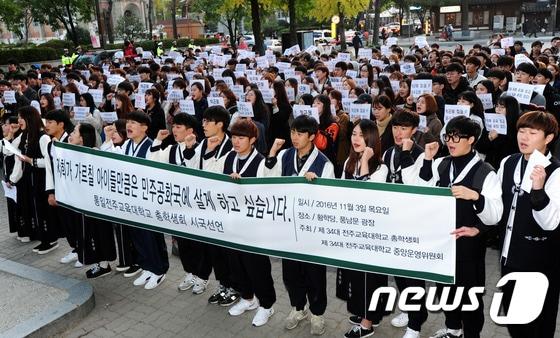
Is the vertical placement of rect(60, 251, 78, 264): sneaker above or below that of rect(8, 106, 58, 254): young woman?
below

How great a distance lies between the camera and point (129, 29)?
168ft

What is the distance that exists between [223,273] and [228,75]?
21.2 ft

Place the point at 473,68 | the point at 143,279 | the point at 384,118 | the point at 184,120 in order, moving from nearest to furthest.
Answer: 1. the point at 184,120
2. the point at 143,279
3. the point at 384,118
4. the point at 473,68

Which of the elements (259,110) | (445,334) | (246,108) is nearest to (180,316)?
(445,334)

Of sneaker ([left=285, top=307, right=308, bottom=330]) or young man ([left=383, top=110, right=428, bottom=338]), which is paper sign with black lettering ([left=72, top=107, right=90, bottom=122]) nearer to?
sneaker ([left=285, top=307, right=308, bottom=330])

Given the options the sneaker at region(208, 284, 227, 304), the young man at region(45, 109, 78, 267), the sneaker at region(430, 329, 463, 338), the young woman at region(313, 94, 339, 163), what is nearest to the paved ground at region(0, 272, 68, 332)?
the young man at region(45, 109, 78, 267)

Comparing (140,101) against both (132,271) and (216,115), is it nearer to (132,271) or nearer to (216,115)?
(132,271)

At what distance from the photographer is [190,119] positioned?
5398 mm

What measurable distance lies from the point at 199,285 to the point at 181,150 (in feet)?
4.68

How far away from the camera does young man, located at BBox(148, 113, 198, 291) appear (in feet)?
17.6

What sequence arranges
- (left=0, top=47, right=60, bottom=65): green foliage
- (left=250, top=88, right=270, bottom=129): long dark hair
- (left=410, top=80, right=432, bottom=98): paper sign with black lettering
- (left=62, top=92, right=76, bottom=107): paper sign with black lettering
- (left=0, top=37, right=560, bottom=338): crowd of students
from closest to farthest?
1. (left=0, top=37, right=560, bottom=338): crowd of students
2. (left=410, top=80, right=432, bottom=98): paper sign with black lettering
3. (left=250, top=88, right=270, bottom=129): long dark hair
4. (left=62, top=92, right=76, bottom=107): paper sign with black lettering
5. (left=0, top=47, right=60, bottom=65): green foliage

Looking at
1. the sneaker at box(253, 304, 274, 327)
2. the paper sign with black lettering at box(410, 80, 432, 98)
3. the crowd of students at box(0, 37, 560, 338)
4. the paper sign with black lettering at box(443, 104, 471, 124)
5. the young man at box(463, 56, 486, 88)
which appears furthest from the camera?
the young man at box(463, 56, 486, 88)

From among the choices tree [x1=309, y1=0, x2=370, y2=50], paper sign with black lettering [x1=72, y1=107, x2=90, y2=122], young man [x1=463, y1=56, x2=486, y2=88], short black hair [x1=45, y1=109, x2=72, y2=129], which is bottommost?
paper sign with black lettering [x1=72, y1=107, x2=90, y2=122]

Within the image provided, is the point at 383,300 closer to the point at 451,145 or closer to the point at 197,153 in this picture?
the point at 451,145
